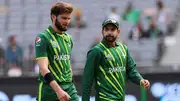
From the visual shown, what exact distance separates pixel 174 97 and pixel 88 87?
4204mm

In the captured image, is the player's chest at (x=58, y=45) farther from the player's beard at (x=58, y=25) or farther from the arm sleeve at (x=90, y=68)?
the arm sleeve at (x=90, y=68)

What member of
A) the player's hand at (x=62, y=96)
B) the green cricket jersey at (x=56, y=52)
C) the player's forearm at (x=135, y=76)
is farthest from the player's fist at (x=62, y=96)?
the player's forearm at (x=135, y=76)

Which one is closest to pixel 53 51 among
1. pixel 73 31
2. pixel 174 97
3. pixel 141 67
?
pixel 174 97

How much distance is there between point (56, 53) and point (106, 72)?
0.66 metres

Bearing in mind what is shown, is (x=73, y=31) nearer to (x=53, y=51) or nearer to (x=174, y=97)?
(x=174, y=97)

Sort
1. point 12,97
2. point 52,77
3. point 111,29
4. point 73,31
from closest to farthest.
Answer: point 52,77, point 111,29, point 12,97, point 73,31

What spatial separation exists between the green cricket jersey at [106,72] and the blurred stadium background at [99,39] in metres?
3.93

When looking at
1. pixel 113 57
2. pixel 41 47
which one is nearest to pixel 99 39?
pixel 113 57

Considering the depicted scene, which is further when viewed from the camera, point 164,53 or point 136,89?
point 164,53

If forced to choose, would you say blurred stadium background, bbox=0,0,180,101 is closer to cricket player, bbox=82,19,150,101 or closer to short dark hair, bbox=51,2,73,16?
cricket player, bbox=82,19,150,101

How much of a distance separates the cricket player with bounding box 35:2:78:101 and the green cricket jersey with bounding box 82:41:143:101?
0.27 m

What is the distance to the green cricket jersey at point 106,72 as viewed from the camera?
279 inches

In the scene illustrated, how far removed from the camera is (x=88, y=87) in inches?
277

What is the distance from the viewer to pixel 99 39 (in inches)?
620
